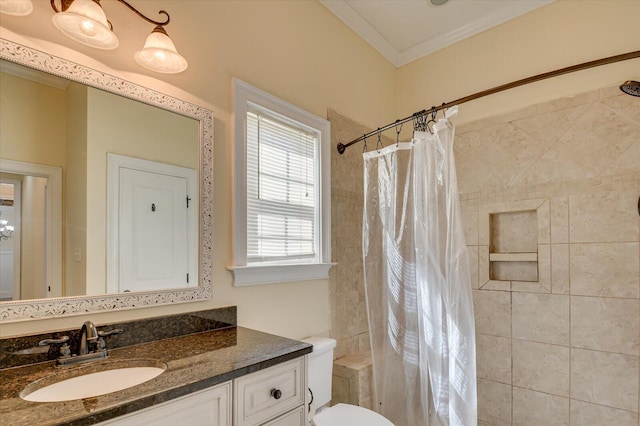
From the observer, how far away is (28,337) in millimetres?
1080

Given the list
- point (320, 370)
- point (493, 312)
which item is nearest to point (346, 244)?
point (320, 370)

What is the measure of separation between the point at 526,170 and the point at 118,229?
2368mm

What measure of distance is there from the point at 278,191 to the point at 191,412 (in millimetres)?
1225

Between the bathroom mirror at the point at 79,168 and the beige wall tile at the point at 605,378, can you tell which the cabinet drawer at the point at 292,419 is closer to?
the bathroom mirror at the point at 79,168

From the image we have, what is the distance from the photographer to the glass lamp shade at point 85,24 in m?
1.11

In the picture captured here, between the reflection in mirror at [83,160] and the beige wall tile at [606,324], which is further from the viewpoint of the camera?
the beige wall tile at [606,324]

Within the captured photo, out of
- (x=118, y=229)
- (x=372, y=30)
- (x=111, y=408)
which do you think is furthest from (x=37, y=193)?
(x=372, y=30)

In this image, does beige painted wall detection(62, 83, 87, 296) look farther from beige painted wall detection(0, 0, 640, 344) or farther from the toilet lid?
the toilet lid

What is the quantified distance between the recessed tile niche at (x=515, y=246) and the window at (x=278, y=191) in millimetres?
1134

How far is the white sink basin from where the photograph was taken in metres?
0.96

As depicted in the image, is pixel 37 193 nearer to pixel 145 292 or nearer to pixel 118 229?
pixel 118 229

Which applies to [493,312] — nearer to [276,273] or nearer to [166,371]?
[276,273]

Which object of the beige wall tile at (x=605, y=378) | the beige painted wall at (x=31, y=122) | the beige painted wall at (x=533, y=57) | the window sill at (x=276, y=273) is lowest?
the beige wall tile at (x=605, y=378)

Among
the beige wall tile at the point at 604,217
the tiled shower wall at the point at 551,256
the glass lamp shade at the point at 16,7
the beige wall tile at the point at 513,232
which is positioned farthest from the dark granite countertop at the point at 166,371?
the beige wall tile at the point at 604,217
